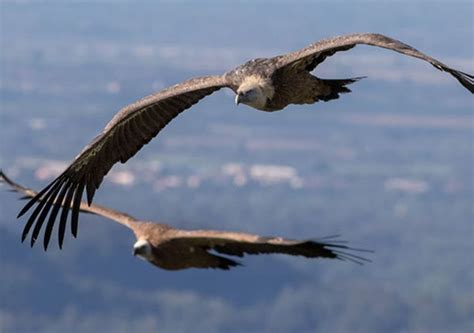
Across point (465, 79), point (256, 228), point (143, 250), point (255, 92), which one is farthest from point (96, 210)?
point (256, 228)

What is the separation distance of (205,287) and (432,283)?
21.8 m

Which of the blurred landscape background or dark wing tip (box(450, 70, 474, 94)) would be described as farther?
the blurred landscape background

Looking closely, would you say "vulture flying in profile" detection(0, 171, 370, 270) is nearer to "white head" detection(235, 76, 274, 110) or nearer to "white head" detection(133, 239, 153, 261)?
"white head" detection(133, 239, 153, 261)

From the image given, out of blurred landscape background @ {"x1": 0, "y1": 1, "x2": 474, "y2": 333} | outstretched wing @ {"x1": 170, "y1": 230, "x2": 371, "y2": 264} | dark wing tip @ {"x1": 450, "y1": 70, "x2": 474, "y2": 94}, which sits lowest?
outstretched wing @ {"x1": 170, "y1": 230, "x2": 371, "y2": 264}

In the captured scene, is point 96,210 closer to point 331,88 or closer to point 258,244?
point 258,244

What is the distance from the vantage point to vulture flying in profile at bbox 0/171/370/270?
1231 cm

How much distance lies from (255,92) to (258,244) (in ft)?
3.63

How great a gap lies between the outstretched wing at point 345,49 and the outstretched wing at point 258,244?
1.29m

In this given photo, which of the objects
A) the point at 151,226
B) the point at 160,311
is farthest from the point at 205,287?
the point at 151,226

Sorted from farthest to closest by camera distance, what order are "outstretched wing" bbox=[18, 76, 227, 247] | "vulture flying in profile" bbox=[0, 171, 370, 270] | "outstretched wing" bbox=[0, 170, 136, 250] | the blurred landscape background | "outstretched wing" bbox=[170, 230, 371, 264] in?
the blurred landscape background < "outstretched wing" bbox=[0, 170, 136, 250] < "outstretched wing" bbox=[18, 76, 227, 247] < "vulture flying in profile" bbox=[0, 171, 370, 270] < "outstretched wing" bbox=[170, 230, 371, 264]

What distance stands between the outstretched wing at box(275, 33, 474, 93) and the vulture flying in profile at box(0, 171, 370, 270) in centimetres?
130

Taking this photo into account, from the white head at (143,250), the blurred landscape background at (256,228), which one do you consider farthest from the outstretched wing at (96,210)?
the blurred landscape background at (256,228)

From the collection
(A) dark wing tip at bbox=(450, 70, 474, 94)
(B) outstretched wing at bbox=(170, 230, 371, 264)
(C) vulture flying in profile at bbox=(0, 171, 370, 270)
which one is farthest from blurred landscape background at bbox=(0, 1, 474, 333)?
(A) dark wing tip at bbox=(450, 70, 474, 94)

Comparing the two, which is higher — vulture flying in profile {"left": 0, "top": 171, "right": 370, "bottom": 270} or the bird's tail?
the bird's tail
